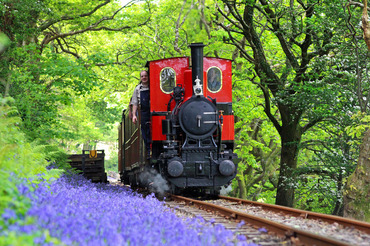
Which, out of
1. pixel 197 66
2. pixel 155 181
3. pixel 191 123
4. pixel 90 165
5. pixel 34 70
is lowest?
pixel 90 165

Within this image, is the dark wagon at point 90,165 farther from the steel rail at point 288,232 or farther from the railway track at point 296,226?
the steel rail at point 288,232

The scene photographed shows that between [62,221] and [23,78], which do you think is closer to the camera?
[62,221]

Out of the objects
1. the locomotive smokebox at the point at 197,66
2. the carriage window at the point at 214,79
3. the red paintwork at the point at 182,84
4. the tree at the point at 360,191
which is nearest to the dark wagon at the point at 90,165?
the red paintwork at the point at 182,84

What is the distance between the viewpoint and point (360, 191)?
9.30 metres

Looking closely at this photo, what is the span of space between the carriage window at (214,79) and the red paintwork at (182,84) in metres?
0.09

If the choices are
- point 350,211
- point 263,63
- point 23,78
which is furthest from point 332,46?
point 23,78

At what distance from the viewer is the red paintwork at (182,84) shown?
11.5 meters

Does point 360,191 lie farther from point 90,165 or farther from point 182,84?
point 90,165

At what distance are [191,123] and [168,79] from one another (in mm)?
1534

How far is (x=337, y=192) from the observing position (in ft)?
44.3

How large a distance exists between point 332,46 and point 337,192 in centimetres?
429

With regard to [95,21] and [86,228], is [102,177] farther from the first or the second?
[86,228]

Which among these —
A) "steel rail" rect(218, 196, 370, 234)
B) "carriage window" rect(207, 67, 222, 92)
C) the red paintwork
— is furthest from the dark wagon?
"steel rail" rect(218, 196, 370, 234)

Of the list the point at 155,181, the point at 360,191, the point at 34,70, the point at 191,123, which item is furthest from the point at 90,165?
the point at 360,191
